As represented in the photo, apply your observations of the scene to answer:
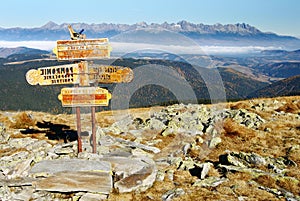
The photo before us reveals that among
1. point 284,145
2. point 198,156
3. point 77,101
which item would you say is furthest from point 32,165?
point 284,145

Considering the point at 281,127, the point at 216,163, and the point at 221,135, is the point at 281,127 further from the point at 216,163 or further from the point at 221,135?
the point at 216,163

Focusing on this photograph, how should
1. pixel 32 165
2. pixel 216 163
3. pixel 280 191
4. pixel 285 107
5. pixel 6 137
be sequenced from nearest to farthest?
pixel 280 191 < pixel 32 165 < pixel 216 163 < pixel 6 137 < pixel 285 107

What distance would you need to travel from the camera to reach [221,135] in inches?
1023

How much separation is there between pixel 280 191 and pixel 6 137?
798 inches

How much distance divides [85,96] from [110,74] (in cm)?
202

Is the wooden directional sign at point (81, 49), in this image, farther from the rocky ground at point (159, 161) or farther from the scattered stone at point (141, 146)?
the scattered stone at point (141, 146)

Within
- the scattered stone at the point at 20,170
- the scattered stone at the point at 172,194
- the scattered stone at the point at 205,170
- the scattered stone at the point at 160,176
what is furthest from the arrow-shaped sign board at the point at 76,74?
the scattered stone at the point at 172,194

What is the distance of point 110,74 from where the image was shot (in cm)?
1955

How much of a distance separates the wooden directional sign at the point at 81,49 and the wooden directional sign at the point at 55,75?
0.64 meters

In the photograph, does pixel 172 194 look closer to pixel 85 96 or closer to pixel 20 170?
pixel 85 96

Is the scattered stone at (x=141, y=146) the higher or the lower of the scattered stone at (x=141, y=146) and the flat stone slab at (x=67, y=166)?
the lower

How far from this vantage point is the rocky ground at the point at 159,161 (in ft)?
51.0

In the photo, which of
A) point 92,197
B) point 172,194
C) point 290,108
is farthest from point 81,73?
point 290,108

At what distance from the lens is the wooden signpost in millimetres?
18969
